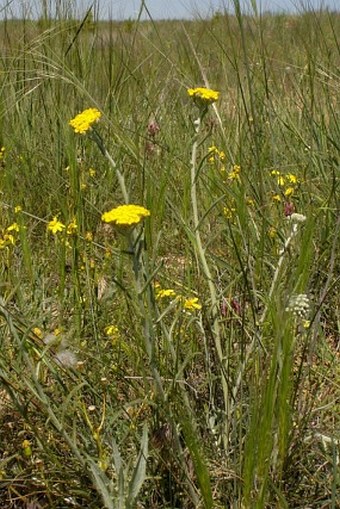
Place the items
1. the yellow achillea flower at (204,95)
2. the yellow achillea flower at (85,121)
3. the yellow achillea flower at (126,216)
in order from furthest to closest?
1. the yellow achillea flower at (204,95)
2. the yellow achillea flower at (85,121)
3. the yellow achillea flower at (126,216)

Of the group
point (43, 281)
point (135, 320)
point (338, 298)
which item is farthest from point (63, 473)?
point (338, 298)


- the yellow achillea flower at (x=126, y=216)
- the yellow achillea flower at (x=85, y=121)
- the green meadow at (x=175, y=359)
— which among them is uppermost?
the yellow achillea flower at (x=85, y=121)

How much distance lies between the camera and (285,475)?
3.47 feet

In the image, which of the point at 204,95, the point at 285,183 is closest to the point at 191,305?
the point at 204,95

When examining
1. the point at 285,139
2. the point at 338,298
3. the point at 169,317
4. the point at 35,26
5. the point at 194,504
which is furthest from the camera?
the point at 35,26

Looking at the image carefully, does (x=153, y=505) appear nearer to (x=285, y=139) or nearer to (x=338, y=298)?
(x=338, y=298)

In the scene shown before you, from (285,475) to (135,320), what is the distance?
487 mm

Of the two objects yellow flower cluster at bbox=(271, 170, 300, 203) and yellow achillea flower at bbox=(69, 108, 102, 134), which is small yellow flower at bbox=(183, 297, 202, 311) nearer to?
yellow achillea flower at bbox=(69, 108, 102, 134)

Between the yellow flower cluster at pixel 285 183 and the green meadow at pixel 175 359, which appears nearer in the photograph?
the green meadow at pixel 175 359

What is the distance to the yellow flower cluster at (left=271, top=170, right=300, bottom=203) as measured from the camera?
1713 millimetres

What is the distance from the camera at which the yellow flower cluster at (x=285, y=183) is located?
1713mm

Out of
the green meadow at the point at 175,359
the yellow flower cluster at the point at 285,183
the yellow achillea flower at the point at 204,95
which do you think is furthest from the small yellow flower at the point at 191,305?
the yellow flower cluster at the point at 285,183

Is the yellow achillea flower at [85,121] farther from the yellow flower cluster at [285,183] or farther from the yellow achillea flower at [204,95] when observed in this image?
the yellow flower cluster at [285,183]

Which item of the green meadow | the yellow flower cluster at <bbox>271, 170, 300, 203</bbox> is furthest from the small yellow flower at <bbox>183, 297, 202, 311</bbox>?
the yellow flower cluster at <bbox>271, 170, 300, 203</bbox>
